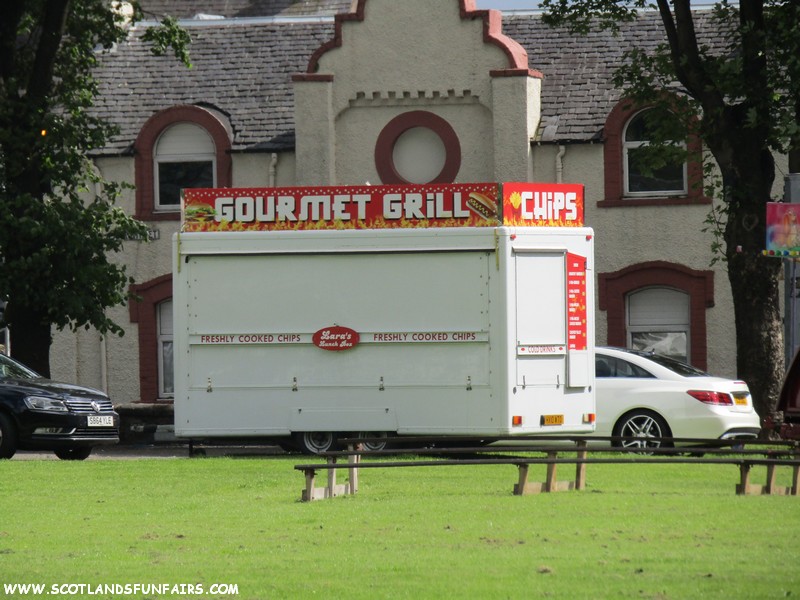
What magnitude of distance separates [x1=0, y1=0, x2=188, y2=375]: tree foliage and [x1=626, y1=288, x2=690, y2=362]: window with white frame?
31.2 feet

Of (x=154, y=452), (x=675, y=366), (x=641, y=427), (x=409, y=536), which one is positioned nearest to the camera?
(x=409, y=536)

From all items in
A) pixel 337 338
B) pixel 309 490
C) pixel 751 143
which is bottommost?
pixel 309 490

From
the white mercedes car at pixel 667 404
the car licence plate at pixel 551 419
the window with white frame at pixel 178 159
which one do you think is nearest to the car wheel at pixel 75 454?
the car licence plate at pixel 551 419

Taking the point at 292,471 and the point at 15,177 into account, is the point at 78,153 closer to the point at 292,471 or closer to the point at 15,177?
the point at 15,177

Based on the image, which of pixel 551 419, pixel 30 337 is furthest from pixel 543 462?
pixel 30 337

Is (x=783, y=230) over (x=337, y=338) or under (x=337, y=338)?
over

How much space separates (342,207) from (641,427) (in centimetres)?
485

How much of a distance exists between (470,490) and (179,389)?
590 centimetres

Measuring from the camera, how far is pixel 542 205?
807 inches

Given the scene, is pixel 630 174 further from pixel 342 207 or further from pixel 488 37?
pixel 342 207

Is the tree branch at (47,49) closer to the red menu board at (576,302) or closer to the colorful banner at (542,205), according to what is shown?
the colorful banner at (542,205)

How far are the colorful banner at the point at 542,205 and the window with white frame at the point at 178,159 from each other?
1322cm

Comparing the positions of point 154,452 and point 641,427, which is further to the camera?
point 154,452

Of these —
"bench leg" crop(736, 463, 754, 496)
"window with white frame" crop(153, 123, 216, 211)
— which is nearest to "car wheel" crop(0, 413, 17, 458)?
"bench leg" crop(736, 463, 754, 496)
